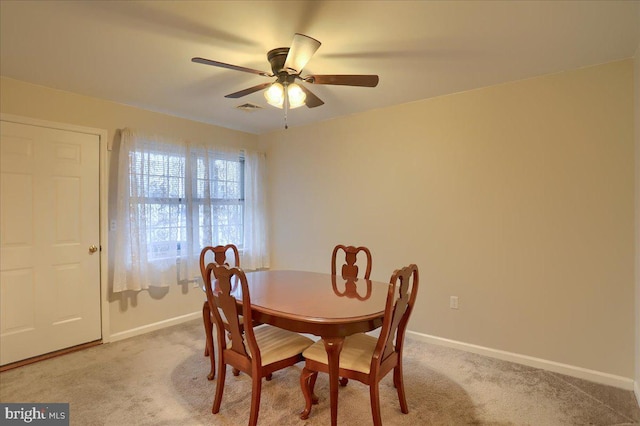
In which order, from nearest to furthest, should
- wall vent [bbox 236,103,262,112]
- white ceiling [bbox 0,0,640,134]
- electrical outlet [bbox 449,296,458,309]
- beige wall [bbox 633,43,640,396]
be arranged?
white ceiling [bbox 0,0,640,134], beige wall [bbox 633,43,640,396], electrical outlet [bbox 449,296,458,309], wall vent [bbox 236,103,262,112]

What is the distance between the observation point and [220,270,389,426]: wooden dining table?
5.55 ft

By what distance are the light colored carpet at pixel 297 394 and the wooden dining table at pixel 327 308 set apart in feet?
1.87

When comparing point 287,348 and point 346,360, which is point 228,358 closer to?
point 287,348

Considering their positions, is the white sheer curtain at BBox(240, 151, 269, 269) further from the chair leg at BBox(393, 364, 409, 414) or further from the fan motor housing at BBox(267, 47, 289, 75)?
the chair leg at BBox(393, 364, 409, 414)

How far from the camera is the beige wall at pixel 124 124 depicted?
273 cm

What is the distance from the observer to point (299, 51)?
5.75ft

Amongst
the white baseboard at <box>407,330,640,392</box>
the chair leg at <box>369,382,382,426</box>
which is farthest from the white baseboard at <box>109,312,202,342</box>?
the chair leg at <box>369,382,382,426</box>

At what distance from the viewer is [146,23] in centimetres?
188

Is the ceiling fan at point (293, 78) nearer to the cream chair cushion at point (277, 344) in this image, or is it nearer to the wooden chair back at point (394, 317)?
the wooden chair back at point (394, 317)

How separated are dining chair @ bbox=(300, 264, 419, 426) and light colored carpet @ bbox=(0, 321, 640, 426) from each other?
8.8 inches

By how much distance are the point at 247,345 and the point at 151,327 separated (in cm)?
214

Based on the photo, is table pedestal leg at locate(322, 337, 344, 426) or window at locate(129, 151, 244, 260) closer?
table pedestal leg at locate(322, 337, 344, 426)

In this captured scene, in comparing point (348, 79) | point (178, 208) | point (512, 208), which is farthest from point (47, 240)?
point (512, 208)

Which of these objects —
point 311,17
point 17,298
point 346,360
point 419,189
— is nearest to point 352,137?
point 419,189
